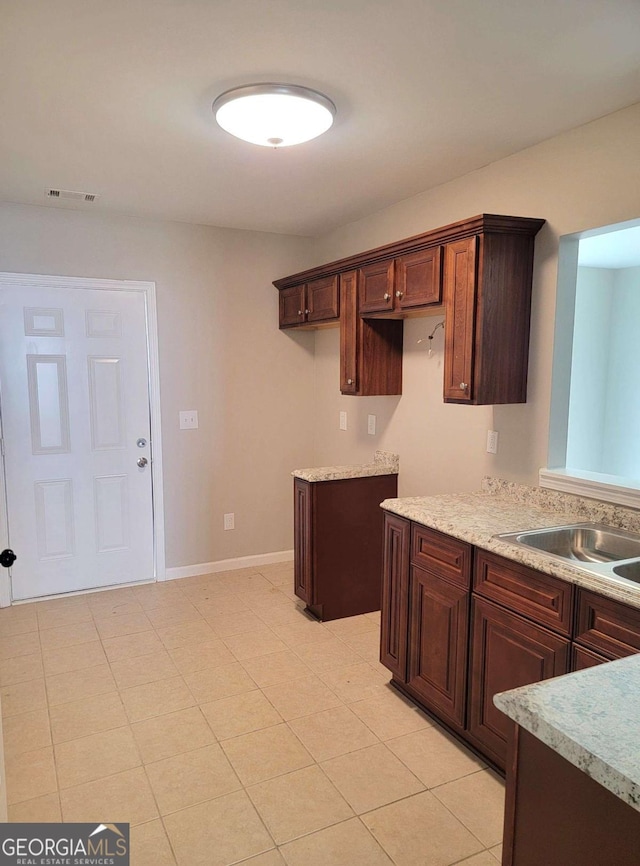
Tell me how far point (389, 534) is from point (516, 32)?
196cm

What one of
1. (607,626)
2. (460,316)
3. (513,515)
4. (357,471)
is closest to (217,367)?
(357,471)

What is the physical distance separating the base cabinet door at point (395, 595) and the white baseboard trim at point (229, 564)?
189 centimetres

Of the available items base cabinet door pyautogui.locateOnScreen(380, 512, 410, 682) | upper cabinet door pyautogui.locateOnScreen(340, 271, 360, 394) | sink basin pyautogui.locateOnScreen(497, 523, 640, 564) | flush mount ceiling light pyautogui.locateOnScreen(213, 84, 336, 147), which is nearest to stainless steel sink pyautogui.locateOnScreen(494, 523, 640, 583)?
sink basin pyautogui.locateOnScreen(497, 523, 640, 564)

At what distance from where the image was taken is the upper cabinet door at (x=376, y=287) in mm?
3133

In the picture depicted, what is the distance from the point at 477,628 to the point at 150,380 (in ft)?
9.06

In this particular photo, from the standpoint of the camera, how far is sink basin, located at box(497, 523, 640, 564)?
2240 mm

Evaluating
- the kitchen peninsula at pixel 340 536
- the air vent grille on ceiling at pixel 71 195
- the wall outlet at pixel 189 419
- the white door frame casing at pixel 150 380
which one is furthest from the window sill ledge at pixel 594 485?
the air vent grille on ceiling at pixel 71 195

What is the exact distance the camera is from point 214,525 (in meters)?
4.39

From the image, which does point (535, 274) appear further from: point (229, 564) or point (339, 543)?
point (229, 564)

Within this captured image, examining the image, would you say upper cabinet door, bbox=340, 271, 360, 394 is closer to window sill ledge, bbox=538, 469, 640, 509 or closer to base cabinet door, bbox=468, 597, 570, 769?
window sill ledge, bbox=538, 469, 640, 509

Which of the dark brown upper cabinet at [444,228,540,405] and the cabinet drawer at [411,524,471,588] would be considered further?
the dark brown upper cabinet at [444,228,540,405]

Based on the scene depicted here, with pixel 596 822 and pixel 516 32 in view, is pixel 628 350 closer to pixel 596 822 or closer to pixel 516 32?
pixel 516 32

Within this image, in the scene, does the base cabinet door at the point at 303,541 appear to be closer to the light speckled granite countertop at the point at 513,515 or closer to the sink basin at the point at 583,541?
the light speckled granite countertop at the point at 513,515

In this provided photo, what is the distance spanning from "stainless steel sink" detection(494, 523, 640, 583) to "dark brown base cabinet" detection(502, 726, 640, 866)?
104 centimetres
